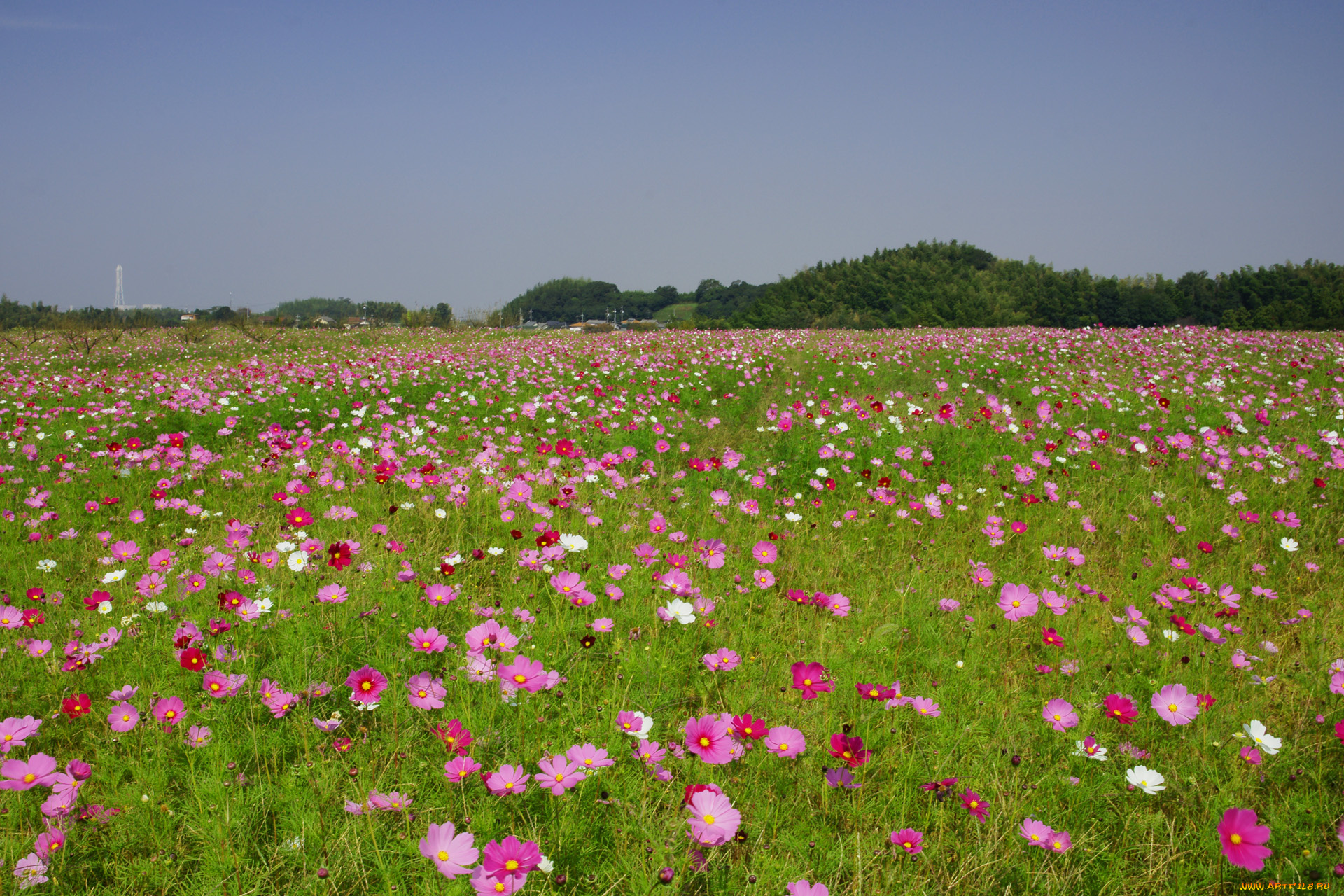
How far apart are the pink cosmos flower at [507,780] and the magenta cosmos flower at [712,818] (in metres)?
0.38

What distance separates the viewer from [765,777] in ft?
5.89

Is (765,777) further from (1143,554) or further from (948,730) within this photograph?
(1143,554)

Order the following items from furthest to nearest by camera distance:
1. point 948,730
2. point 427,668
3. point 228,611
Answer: point 228,611 < point 427,668 < point 948,730

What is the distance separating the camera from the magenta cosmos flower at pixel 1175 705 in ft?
5.94

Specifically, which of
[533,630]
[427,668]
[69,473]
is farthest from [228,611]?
[69,473]

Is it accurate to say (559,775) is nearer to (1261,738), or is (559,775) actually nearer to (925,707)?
(925,707)

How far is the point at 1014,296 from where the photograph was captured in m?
43.2

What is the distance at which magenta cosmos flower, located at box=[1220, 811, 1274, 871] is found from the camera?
118 cm

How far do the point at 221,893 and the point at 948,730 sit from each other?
6.47 ft

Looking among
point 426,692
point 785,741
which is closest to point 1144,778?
point 785,741

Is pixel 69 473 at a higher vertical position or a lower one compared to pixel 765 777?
higher

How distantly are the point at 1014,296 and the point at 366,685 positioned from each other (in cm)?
4942

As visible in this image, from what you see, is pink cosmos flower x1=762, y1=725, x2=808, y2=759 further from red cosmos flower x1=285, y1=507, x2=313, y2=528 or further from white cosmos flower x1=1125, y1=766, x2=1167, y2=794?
red cosmos flower x1=285, y1=507, x2=313, y2=528

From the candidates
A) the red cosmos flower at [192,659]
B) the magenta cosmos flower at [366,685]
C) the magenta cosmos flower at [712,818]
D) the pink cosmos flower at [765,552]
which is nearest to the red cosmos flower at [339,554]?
the red cosmos flower at [192,659]
